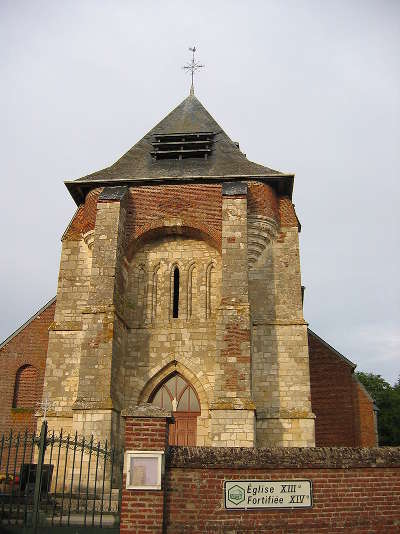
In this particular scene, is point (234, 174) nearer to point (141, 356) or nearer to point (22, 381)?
point (141, 356)

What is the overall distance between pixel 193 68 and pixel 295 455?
69.9 feet

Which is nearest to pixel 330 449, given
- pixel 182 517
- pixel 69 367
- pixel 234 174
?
pixel 182 517

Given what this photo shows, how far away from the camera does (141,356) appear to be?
700 inches

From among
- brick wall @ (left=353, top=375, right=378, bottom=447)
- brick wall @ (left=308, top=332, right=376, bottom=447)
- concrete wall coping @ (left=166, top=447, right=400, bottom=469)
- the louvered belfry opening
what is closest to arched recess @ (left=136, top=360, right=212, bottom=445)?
brick wall @ (left=308, top=332, right=376, bottom=447)

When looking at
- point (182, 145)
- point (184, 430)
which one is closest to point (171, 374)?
point (184, 430)

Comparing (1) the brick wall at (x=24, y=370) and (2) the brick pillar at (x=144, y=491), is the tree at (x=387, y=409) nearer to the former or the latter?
(1) the brick wall at (x=24, y=370)

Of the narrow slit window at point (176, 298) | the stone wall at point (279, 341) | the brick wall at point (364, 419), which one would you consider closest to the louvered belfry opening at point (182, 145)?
the stone wall at point (279, 341)

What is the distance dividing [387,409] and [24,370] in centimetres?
2730

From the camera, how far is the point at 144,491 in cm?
832

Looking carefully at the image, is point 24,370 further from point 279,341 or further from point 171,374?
point 279,341

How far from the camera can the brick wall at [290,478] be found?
27.6 feet

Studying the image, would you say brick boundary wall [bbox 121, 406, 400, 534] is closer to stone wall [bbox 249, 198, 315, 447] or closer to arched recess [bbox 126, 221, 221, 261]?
stone wall [bbox 249, 198, 315, 447]

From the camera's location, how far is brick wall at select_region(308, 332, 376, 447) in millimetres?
19406

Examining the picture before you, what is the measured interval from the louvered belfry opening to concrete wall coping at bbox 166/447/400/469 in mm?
13813
